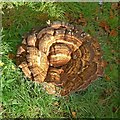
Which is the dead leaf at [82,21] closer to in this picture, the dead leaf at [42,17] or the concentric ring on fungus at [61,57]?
the dead leaf at [42,17]

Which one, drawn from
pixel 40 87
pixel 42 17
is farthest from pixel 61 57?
pixel 42 17

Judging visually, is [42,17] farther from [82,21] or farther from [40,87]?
[40,87]

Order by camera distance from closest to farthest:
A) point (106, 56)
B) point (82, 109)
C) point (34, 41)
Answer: point (34, 41) < point (82, 109) < point (106, 56)

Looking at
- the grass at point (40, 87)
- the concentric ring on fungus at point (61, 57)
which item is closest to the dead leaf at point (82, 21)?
the grass at point (40, 87)

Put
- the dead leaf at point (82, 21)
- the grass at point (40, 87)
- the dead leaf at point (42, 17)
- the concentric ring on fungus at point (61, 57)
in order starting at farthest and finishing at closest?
the dead leaf at point (82, 21) < the dead leaf at point (42, 17) < the grass at point (40, 87) < the concentric ring on fungus at point (61, 57)

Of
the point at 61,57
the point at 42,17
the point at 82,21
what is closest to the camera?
the point at 61,57

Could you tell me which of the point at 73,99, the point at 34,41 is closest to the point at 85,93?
the point at 73,99

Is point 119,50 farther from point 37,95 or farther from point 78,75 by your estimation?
point 37,95
